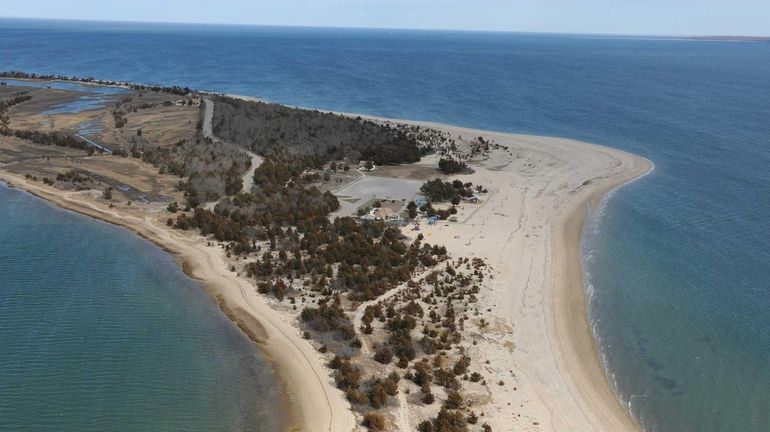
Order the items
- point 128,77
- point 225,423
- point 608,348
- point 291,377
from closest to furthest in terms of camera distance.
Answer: point 225,423
point 291,377
point 608,348
point 128,77

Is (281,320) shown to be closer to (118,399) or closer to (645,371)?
(118,399)

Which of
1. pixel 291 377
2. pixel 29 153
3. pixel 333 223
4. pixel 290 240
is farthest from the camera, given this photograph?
pixel 29 153

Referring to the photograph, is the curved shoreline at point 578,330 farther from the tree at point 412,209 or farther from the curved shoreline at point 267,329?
the tree at point 412,209

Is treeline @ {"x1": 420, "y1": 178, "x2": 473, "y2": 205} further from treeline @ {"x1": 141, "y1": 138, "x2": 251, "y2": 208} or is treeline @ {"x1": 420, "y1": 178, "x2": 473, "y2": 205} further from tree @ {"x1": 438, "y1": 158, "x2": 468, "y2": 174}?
treeline @ {"x1": 141, "y1": 138, "x2": 251, "y2": 208}

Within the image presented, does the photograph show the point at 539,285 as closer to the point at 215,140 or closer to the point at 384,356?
the point at 384,356

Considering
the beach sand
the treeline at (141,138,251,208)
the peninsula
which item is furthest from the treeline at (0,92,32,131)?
the treeline at (141,138,251,208)

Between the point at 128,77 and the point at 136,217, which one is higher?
the point at 128,77

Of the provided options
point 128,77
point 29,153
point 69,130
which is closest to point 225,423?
point 29,153

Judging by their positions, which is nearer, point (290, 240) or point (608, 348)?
point (608, 348)
